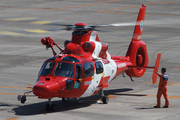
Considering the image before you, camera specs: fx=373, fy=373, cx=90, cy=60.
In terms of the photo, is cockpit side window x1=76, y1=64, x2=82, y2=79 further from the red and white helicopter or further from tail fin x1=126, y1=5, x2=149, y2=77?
tail fin x1=126, y1=5, x2=149, y2=77

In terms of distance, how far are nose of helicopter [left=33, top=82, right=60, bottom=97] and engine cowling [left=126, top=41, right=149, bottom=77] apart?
7232 millimetres

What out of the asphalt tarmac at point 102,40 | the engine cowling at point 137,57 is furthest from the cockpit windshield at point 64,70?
the engine cowling at point 137,57

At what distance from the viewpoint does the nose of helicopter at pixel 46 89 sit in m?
16.7

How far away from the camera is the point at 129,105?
19641mm

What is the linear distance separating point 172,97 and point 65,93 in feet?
23.0

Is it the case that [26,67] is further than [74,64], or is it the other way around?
[26,67]

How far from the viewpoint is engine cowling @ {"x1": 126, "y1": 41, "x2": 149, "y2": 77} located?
23266 millimetres

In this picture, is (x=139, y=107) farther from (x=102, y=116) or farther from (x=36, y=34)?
(x=36, y=34)

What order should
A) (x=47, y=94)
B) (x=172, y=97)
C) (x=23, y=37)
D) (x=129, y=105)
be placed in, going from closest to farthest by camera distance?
(x=47, y=94) → (x=129, y=105) → (x=172, y=97) → (x=23, y=37)

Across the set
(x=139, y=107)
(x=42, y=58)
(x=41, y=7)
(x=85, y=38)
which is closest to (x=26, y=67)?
(x=42, y=58)

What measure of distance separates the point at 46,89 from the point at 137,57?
900 cm

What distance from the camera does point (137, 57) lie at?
78.7 feet

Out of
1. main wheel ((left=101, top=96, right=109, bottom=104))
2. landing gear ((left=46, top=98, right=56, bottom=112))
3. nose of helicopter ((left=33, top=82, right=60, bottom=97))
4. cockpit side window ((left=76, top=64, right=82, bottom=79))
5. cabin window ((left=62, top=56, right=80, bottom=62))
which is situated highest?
cabin window ((left=62, top=56, right=80, bottom=62))

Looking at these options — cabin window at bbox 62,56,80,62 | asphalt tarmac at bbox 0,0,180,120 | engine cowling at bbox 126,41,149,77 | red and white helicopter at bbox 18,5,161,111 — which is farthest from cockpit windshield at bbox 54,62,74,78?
engine cowling at bbox 126,41,149,77
